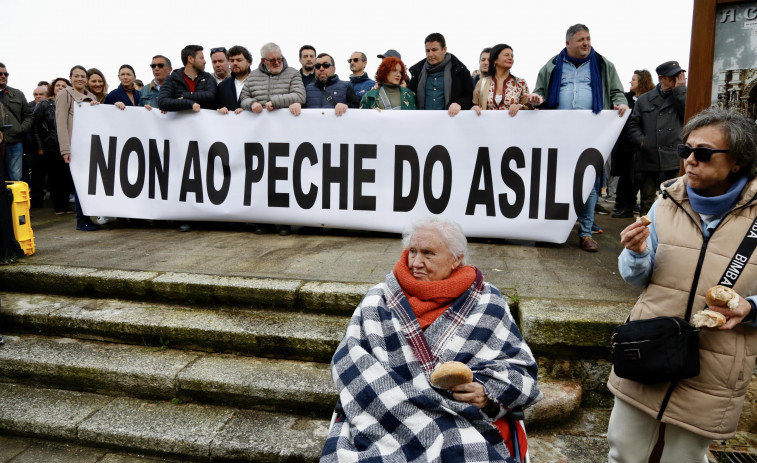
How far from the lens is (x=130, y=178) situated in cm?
591

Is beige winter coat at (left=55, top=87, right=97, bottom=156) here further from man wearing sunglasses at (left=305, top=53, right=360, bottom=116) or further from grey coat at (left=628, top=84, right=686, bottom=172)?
grey coat at (left=628, top=84, right=686, bottom=172)

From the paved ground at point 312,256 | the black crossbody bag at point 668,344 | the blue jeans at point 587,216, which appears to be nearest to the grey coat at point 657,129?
the paved ground at point 312,256

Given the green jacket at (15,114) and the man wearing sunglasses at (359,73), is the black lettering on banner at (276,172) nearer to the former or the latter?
A: the man wearing sunglasses at (359,73)

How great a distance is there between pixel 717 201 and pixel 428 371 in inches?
50.4

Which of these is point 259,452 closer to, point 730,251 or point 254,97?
point 730,251

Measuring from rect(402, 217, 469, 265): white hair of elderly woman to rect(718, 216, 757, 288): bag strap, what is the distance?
1.04m

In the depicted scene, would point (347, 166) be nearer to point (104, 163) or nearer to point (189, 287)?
point (189, 287)

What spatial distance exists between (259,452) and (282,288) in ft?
4.07

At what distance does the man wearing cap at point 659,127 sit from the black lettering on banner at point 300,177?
398cm

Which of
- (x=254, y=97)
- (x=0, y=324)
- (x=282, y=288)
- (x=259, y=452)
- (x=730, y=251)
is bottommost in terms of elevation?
(x=259, y=452)

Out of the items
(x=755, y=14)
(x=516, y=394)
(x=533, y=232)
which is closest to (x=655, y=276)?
(x=516, y=394)

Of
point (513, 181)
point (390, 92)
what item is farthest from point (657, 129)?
point (390, 92)

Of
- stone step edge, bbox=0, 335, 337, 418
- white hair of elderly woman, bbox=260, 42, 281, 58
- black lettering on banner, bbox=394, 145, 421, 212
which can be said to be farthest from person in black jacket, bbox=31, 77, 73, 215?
black lettering on banner, bbox=394, 145, 421, 212

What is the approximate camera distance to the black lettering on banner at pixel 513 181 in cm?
494
